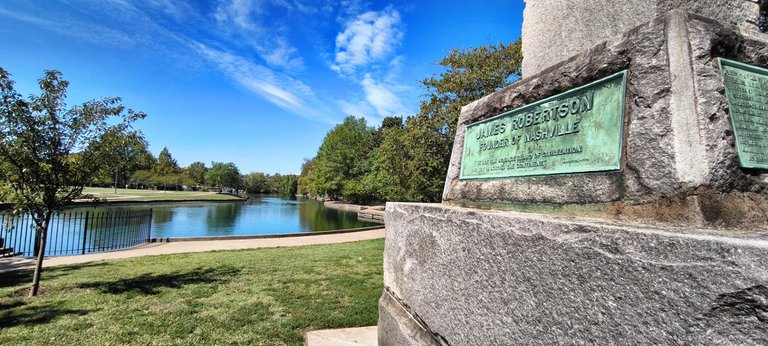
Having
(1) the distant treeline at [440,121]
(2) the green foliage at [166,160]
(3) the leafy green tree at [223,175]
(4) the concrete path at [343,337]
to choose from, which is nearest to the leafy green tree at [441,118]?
(1) the distant treeline at [440,121]

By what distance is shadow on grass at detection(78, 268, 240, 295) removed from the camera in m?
6.60

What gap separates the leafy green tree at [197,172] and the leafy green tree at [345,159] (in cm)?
5020

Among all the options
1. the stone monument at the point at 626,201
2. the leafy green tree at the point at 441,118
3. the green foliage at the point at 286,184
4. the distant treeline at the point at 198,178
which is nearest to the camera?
the stone monument at the point at 626,201

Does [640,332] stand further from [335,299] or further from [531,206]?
[335,299]

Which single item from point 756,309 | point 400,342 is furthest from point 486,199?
point 756,309

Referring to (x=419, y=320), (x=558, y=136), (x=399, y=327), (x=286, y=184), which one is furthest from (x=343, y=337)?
(x=286, y=184)

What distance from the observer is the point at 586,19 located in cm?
263

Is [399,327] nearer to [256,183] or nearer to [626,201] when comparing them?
[626,201]

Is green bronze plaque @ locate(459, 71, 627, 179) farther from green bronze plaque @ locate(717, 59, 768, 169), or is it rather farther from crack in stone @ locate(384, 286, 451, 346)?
crack in stone @ locate(384, 286, 451, 346)

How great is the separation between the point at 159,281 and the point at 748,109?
27.4 feet

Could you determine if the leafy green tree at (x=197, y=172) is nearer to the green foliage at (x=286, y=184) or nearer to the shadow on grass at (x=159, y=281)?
the green foliage at (x=286, y=184)

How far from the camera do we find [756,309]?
1.13 m

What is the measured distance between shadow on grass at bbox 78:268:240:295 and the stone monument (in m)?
5.78

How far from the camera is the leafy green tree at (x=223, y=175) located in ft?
306
